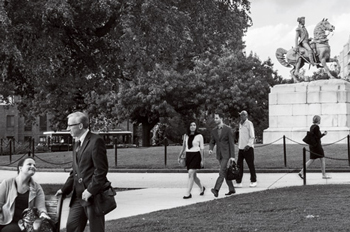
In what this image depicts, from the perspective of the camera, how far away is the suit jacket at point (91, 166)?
664 cm

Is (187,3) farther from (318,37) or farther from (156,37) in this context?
(318,37)

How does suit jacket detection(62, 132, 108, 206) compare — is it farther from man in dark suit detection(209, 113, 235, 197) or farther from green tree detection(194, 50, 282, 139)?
green tree detection(194, 50, 282, 139)

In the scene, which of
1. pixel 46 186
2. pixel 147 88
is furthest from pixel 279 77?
pixel 46 186

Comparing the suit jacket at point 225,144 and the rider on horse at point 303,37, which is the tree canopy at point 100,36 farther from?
the rider on horse at point 303,37

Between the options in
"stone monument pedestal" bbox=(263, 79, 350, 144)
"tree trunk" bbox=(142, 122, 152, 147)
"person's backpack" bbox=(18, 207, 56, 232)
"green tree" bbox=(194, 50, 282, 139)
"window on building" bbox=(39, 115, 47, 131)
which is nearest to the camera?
→ "person's backpack" bbox=(18, 207, 56, 232)

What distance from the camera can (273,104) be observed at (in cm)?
3509

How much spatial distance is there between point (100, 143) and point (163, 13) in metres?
7.53

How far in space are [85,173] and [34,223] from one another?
28.9 inches

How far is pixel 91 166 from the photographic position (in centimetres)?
680

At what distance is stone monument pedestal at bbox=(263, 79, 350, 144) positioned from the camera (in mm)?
32700

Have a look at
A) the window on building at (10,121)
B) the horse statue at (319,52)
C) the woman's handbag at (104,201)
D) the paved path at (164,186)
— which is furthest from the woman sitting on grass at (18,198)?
the window on building at (10,121)

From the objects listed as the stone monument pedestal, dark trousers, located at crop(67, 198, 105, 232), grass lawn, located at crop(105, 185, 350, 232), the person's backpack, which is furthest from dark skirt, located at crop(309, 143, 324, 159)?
the stone monument pedestal

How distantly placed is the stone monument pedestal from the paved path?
13.3m

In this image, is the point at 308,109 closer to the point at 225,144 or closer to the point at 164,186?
the point at 164,186
